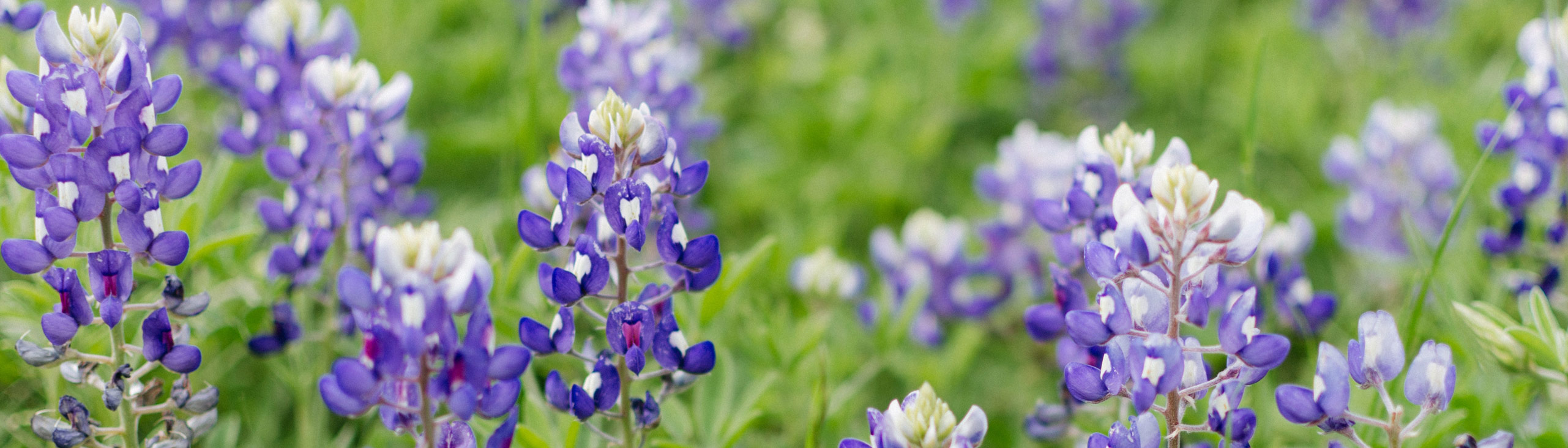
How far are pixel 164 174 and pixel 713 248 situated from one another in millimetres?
853

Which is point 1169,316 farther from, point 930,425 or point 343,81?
point 343,81

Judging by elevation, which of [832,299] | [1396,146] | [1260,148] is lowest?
[832,299]

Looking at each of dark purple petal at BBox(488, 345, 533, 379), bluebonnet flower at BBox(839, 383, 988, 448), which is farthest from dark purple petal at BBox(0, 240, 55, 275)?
bluebonnet flower at BBox(839, 383, 988, 448)

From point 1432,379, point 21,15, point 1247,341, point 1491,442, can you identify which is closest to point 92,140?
point 21,15

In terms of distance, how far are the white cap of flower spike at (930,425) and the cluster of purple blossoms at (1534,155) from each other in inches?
58.0

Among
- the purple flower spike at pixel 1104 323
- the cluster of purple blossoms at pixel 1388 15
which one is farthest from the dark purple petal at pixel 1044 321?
the cluster of purple blossoms at pixel 1388 15

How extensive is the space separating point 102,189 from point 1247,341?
162 centimetres

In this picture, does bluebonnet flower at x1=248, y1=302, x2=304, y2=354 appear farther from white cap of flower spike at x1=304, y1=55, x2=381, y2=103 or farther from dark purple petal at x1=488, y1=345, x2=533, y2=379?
dark purple petal at x1=488, y1=345, x2=533, y2=379

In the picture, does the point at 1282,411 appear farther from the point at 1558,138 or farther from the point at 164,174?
the point at 164,174

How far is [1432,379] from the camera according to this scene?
1.53 m

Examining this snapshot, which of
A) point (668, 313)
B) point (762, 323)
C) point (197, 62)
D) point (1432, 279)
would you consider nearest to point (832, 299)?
point (762, 323)

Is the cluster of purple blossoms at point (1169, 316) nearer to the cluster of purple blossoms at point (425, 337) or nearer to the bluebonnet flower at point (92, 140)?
the cluster of purple blossoms at point (425, 337)

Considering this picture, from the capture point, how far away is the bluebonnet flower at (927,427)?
59.8 inches

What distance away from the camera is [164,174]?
1.70 metres
